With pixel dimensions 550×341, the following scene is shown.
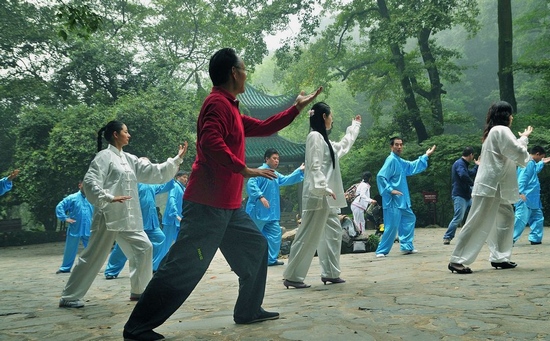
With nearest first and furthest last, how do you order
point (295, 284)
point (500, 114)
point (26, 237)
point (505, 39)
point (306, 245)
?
point (306, 245), point (295, 284), point (500, 114), point (505, 39), point (26, 237)

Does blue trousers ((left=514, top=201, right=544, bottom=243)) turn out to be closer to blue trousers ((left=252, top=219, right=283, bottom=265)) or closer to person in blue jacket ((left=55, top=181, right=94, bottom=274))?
blue trousers ((left=252, top=219, right=283, bottom=265))

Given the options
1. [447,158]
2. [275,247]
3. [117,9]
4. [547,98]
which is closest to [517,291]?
[275,247]

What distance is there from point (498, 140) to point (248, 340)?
4.01 meters

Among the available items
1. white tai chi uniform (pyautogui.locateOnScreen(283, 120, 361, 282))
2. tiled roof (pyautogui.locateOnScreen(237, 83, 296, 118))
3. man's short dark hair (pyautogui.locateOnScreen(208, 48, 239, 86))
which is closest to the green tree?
tiled roof (pyautogui.locateOnScreen(237, 83, 296, 118))

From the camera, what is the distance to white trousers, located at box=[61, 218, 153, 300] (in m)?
5.75

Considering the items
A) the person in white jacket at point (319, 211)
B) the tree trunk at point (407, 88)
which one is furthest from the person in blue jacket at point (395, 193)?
the tree trunk at point (407, 88)

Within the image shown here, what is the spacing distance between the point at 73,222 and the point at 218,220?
7.56 metres

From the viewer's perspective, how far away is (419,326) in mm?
3865

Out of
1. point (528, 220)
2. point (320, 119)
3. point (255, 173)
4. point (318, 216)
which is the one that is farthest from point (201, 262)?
point (528, 220)

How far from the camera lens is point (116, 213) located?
5863mm

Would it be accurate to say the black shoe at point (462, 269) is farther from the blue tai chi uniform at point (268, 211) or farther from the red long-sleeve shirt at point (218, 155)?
the red long-sleeve shirt at point (218, 155)

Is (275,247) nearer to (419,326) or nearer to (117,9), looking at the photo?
(419,326)

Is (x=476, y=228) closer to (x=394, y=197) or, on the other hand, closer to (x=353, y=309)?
(x=353, y=309)

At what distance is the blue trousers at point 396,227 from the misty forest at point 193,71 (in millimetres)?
9513
